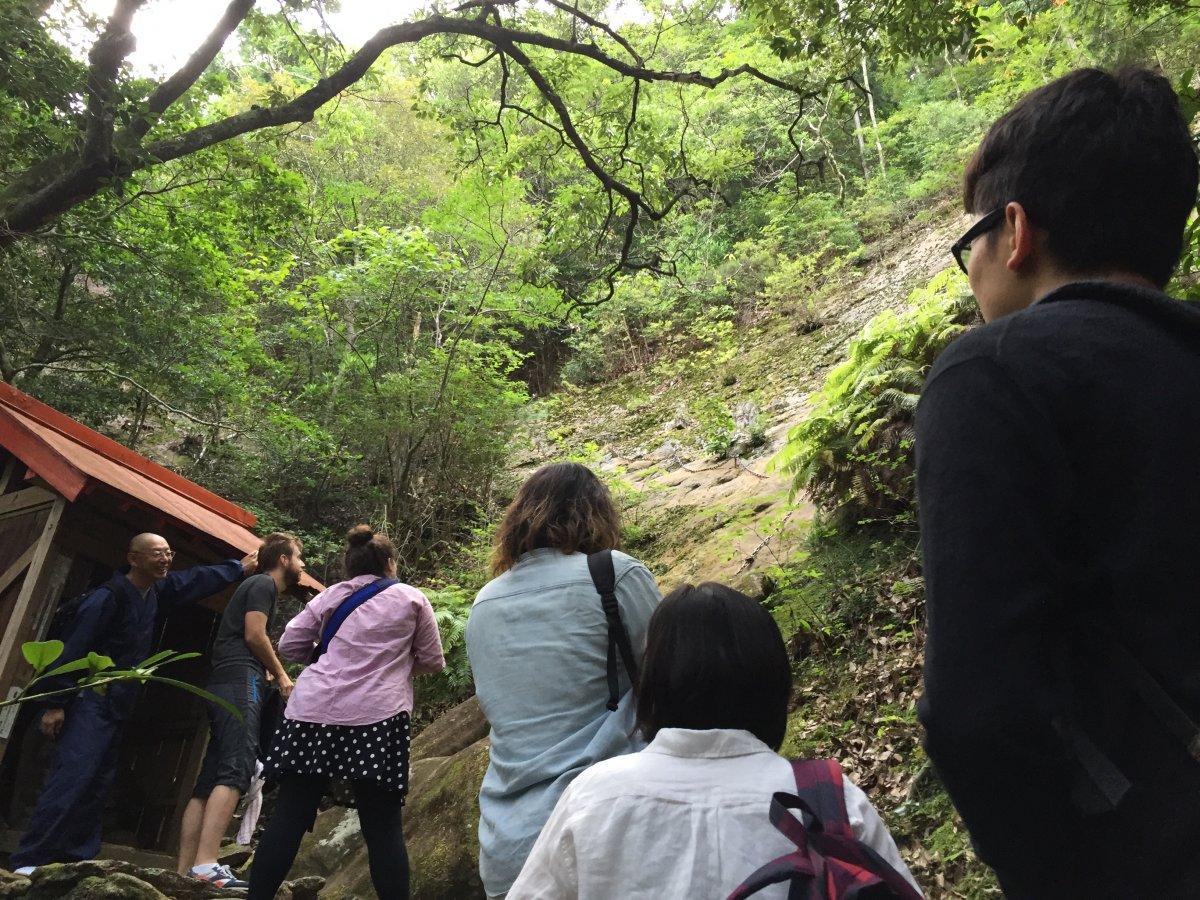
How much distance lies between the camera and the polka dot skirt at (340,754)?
3918mm

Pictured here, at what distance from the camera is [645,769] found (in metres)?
1.64

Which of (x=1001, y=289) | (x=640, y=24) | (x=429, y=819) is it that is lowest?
(x=429, y=819)

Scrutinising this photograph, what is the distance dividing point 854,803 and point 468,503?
1265 cm

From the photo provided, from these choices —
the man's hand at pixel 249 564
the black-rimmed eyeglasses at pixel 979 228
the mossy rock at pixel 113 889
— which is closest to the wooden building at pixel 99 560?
the man's hand at pixel 249 564

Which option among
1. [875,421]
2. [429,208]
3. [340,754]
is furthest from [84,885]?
[429,208]

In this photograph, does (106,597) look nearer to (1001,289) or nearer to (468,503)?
(1001,289)

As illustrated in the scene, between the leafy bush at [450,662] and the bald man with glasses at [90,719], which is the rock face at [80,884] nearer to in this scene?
the bald man with glasses at [90,719]

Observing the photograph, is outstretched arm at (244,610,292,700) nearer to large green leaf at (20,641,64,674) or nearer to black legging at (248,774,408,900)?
black legging at (248,774,408,900)

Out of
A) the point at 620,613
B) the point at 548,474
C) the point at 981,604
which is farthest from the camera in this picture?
the point at 548,474

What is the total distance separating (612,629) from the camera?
2.49m

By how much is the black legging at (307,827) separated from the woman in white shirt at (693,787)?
Answer: 105 inches

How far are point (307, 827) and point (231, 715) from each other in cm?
174

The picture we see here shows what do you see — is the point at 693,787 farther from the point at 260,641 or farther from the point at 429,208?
the point at 429,208

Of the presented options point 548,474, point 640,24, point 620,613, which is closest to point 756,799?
point 620,613
